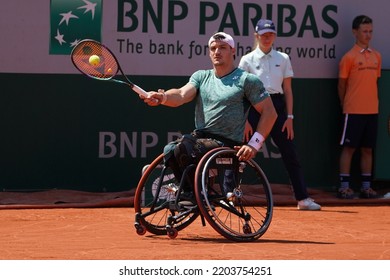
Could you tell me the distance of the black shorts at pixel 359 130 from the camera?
446 inches

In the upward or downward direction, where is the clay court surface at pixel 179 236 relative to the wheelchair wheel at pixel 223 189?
downward

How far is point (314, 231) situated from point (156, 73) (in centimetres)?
330

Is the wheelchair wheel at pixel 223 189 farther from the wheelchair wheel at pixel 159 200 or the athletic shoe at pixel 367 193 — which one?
the athletic shoe at pixel 367 193

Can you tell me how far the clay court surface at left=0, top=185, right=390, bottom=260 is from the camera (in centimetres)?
687

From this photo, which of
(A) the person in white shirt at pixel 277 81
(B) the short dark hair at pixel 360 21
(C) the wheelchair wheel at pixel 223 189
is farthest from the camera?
(B) the short dark hair at pixel 360 21

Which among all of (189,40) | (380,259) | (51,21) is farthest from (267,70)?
(380,259)

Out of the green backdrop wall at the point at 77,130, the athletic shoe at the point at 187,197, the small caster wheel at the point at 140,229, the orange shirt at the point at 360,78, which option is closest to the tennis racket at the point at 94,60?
the athletic shoe at the point at 187,197

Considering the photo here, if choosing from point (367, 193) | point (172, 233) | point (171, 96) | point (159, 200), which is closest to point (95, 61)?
point (171, 96)

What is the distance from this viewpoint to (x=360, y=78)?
11289mm

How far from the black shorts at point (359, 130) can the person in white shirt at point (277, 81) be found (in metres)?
1.41

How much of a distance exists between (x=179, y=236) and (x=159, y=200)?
12.4 inches

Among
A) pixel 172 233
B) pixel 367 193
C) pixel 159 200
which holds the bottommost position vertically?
pixel 367 193

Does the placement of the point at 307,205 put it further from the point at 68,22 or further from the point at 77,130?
the point at 68,22

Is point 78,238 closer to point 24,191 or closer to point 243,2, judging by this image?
point 24,191
